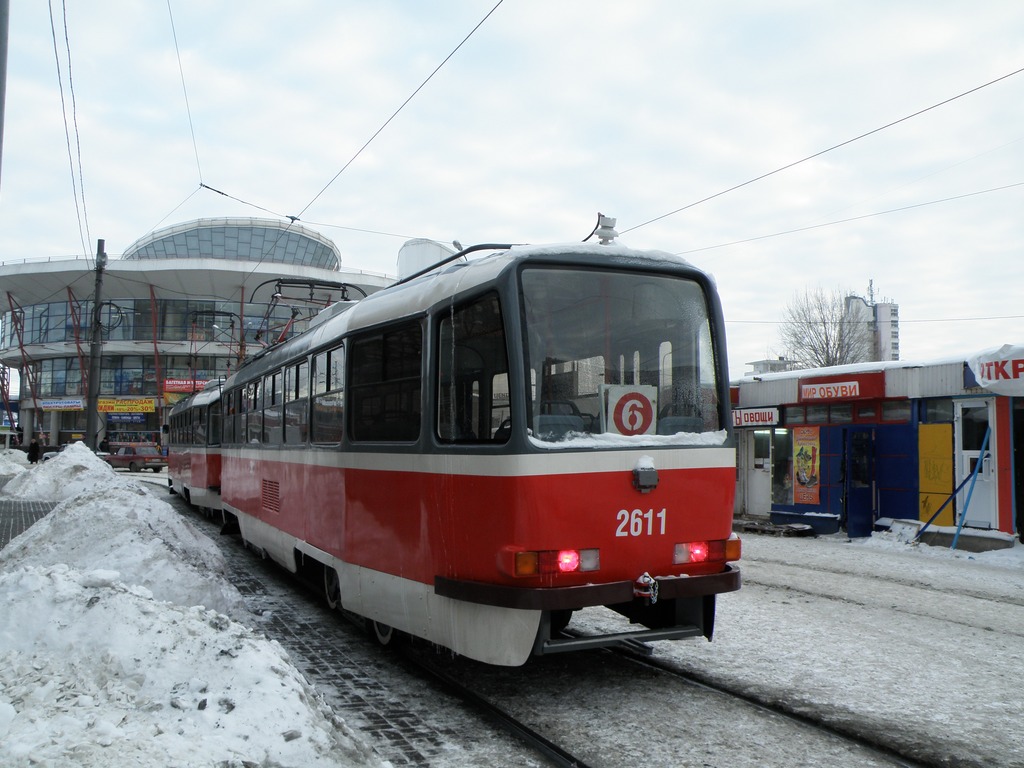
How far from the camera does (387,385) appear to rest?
626 cm

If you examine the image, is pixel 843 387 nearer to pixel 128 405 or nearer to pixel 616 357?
pixel 616 357

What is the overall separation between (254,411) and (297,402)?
2.85m

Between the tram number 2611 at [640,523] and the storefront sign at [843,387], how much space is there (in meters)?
11.6

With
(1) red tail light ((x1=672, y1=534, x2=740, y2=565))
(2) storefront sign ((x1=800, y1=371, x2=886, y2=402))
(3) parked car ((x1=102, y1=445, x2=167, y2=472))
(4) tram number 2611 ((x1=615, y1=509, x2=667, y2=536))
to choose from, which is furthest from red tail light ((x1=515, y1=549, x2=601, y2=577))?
(3) parked car ((x1=102, y1=445, x2=167, y2=472))

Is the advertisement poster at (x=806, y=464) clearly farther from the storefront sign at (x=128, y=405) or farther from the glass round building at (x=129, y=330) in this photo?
the storefront sign at (x=128, y=405)

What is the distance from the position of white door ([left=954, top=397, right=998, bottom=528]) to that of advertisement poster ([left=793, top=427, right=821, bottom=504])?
119 inches

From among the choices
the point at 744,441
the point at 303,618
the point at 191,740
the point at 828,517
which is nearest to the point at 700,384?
the point at 191,740

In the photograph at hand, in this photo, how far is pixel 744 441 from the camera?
754 inches

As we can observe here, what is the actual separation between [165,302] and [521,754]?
200 ft

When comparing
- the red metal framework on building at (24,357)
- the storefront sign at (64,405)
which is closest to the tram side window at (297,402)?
the storefront sign at (64,405)

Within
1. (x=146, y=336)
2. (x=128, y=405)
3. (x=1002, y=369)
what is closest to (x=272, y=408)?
(x=1002, y=369)

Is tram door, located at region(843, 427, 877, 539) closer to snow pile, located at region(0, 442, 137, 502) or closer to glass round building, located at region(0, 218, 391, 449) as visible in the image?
Answer: snow pile, located at region(0, 442, 137, 502)

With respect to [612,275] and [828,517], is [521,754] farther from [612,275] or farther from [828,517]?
[828,517]

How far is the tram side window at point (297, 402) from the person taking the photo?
8.20 metres
